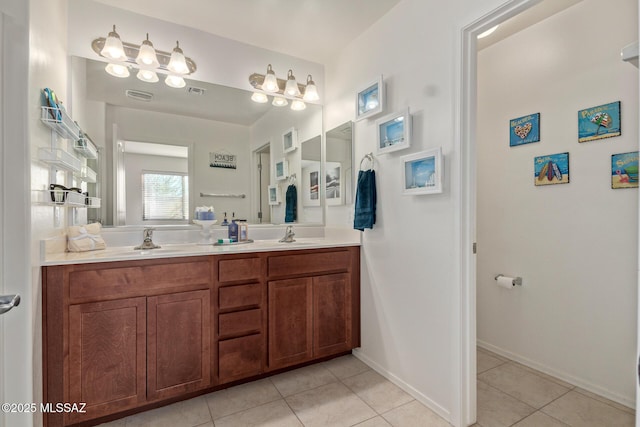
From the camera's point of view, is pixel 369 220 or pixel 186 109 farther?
pixel 186 109

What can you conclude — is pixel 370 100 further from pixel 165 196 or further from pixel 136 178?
pixel 136 178

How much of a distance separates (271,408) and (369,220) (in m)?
1.37

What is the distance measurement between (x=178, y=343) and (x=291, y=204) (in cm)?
146

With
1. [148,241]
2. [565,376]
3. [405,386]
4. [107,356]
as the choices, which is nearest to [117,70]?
[148,241]

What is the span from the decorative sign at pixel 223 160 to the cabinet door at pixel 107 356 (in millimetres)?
1224

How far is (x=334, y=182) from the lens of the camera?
107 inches

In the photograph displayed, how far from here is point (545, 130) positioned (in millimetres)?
2176

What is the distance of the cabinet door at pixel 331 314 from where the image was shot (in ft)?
7.29

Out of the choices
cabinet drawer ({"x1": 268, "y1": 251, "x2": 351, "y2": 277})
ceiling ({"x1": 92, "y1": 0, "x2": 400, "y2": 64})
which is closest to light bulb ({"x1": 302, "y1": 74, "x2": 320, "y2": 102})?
ceiling ({"x1": 92, "y1": 0, "x2": 400, "y2": 64})

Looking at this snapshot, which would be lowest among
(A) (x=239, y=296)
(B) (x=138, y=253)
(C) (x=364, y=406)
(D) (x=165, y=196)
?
(C) (x=364, y=406)

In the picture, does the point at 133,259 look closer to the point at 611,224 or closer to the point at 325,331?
the point at 325,331

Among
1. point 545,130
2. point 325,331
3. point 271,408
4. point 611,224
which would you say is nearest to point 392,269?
point 325,331

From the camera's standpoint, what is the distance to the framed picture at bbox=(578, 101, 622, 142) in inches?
71.6

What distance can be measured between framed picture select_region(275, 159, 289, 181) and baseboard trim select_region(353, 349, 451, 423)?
165cm
